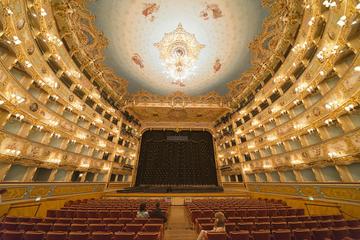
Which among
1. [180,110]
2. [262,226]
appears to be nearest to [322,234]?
[262,226]

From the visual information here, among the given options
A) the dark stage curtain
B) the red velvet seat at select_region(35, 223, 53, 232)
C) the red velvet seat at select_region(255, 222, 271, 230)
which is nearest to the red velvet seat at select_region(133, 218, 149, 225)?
the red velvet seat at select_region(35, 223, 53, 232)

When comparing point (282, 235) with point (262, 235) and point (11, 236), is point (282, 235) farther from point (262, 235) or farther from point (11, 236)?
point (11, 236)

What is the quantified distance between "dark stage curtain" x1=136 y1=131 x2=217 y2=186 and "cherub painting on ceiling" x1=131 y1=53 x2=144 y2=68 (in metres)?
13.6

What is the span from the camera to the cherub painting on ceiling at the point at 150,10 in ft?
42.3

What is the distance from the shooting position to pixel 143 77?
62.6 feet

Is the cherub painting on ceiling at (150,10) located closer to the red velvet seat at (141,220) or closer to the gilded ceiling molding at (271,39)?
the gilded ceiling molding at (271,39)

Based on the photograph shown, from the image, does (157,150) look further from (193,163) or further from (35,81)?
(35,81)

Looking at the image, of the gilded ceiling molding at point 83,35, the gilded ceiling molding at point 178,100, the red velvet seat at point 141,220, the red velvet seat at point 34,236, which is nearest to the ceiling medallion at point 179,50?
the gilded ceiling molding at point 83,35

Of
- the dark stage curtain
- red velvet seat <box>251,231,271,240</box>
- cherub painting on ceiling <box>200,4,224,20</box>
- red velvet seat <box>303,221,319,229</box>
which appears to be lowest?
red velvet seat <box>251,231,271,240</box>

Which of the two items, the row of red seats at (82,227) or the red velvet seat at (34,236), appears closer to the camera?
the red velvet seat at (34,236)

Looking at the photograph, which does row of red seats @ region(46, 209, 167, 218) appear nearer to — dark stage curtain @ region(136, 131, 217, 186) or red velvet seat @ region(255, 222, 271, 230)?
red velvet seat @ region(255, 222, 271, 230)

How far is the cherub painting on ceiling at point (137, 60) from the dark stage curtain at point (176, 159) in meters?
13.6

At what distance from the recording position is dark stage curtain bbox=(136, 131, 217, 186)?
2420 cm

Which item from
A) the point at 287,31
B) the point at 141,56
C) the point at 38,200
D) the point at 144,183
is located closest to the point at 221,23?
the point at 287,31
